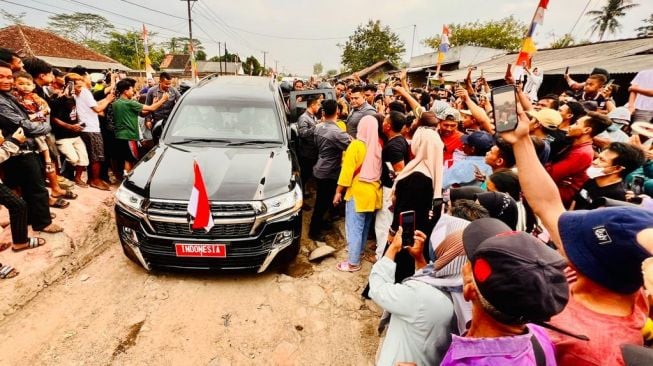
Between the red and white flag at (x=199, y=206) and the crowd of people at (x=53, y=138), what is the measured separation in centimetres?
180

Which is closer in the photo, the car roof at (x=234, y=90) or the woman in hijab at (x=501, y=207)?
the woman in hijab at (x=501, y=207)

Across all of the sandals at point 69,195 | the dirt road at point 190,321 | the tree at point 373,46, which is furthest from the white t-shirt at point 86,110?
the tree at point 373,46

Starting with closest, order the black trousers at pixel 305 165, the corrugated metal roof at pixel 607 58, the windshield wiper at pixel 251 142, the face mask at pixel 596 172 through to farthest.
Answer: the face mask at pixel 596 172 < the windshield wiper at pixel 251 142 < the black trousers at pixel 305 165 < the corrugated metal roof at pixel 607 58

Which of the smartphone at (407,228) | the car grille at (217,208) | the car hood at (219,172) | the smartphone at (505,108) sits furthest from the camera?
the car hood at (219,172)

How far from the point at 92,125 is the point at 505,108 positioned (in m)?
5.49

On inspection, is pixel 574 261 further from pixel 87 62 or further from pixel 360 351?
pixel 87 62

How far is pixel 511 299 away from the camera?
35.5 inches

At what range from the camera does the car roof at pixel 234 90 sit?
4.39 metres

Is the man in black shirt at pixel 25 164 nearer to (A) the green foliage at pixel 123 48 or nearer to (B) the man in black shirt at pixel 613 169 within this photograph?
(B) the man in black shirt at pixel 613 169

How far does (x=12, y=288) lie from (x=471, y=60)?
36.1 m

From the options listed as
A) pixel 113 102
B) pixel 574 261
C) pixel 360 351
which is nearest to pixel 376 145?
pixel 360 351

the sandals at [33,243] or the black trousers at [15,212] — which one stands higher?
the black trousers at [15,212]

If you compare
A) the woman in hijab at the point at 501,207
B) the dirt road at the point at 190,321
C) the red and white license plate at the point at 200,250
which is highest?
the woman in hijab at the point at 501,207

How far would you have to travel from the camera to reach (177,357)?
7.65 feet
